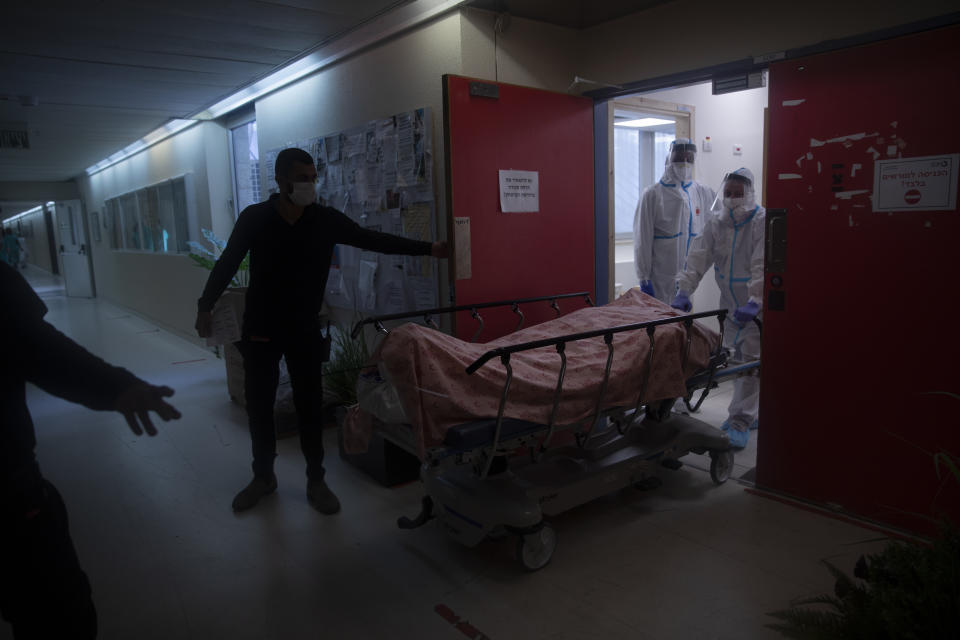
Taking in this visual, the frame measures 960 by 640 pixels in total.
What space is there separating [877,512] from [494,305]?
1.90 m

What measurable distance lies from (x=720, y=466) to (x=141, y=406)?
106 inches

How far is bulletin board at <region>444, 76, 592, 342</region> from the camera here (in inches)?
122

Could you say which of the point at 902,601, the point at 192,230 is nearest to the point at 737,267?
the point at 902,601

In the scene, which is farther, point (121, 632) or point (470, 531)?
point (470, 531)

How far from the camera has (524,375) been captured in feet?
7.68

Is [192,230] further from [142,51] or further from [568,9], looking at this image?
[568,9]

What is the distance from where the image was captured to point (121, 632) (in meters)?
2.09

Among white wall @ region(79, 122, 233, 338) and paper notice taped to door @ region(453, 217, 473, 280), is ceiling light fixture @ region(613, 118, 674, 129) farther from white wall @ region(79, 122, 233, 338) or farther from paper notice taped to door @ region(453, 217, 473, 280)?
white wall @ region(79, 122, 233, 338)

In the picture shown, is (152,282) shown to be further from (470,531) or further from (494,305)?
(470,531)

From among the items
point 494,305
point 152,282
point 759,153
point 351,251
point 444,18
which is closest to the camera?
point 494,305

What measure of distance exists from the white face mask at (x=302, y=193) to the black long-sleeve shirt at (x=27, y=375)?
153cm

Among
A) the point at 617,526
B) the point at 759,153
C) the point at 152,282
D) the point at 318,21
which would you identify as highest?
the point at 318,21

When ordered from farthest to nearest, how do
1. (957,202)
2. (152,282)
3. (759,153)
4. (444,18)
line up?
(152,282)
(759,153)
(444,18)
(957,202)

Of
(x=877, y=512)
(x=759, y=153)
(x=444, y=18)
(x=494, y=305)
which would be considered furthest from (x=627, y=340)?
(x=759, y=153)
